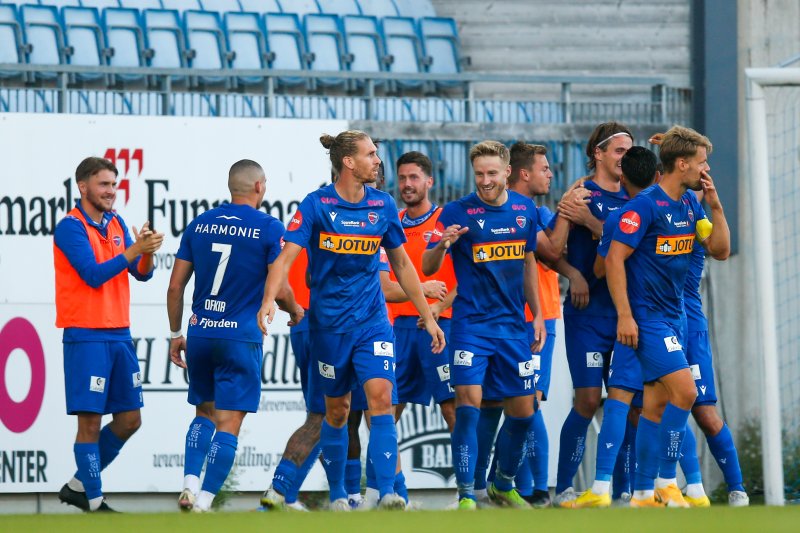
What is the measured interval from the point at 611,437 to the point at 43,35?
8.66 metres

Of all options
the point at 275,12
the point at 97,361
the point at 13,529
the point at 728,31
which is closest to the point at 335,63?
the point at 275,12

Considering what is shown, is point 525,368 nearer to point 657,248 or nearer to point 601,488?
point 601,488

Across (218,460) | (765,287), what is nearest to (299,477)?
(218,460)

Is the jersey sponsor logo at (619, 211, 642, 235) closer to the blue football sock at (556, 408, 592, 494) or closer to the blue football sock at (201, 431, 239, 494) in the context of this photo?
the blue football sock at (556, 408, 592, 494)

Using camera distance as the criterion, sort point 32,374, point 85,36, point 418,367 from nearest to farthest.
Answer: point 418,367, point 32,374, point 85,36

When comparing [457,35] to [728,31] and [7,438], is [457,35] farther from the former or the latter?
[7,438]

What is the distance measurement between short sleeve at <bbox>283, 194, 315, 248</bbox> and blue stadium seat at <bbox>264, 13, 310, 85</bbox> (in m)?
7.79

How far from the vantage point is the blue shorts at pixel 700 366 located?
8102mm

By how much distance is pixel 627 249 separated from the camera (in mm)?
7359

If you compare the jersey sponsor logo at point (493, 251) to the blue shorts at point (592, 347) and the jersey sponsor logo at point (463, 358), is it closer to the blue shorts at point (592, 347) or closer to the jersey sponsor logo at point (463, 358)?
the jersey sponsor logo at point (463, 358)

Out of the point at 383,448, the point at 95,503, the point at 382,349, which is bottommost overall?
the point at 95,503

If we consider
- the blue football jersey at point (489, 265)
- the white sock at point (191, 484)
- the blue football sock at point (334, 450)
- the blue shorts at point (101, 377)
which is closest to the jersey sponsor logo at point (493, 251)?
the blue football jersey at point (489, 265)

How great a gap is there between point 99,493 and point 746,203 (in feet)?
25.4

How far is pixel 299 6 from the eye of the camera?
15961mm
